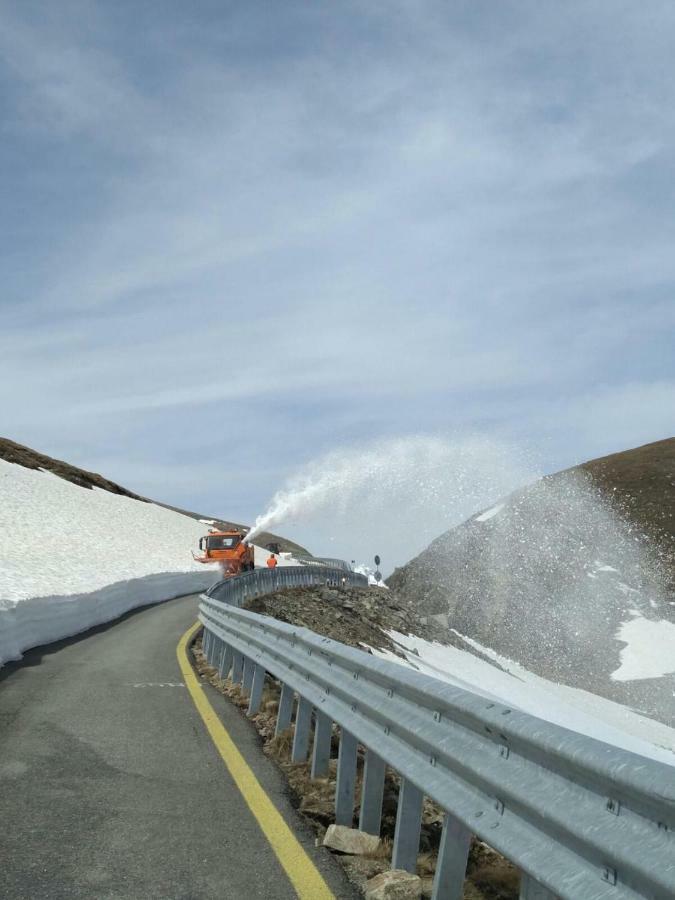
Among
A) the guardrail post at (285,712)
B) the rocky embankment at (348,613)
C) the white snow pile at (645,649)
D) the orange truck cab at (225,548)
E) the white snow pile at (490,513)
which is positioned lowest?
the white snow pile at (645,649)

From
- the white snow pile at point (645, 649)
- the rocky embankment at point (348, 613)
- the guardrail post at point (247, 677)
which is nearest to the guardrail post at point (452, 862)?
the guardrail post at point (247, 677)

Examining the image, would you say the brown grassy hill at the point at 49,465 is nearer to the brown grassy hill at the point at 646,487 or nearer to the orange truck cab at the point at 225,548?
the orange truck cab at the point at 225,548

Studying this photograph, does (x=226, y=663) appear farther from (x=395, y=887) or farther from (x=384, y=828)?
(x=395, y=887)

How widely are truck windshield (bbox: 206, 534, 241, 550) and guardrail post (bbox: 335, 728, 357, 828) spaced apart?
3722 centimetres

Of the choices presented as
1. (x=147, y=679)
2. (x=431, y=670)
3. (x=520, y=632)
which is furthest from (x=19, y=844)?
(x=520, y=632)

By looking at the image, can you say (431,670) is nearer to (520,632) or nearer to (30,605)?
(30,605)

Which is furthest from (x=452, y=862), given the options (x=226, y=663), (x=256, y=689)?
(x=226, y=663)

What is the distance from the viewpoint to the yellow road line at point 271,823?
493cm

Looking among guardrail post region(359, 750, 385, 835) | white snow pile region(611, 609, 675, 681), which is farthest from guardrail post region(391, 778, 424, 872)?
white snow pile region(611, 609, 675, 681)

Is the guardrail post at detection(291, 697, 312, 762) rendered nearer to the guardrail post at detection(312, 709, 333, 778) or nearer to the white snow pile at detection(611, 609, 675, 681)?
A: the guardrail post at detection(312, 709, 333, 778)

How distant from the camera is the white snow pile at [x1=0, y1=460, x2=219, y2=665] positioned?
18906 mm

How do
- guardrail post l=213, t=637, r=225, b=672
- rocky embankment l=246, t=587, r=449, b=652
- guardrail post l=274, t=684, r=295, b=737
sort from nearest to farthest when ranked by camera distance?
guardrail post l=274, t=684, r=295, b=737, guardrail post l=213, t=637, r=225, b=672, rocky embankment l=246, t=587, r=449, b=652

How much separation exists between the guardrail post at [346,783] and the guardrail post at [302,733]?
5.15 ft

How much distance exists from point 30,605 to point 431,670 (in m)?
19.5
